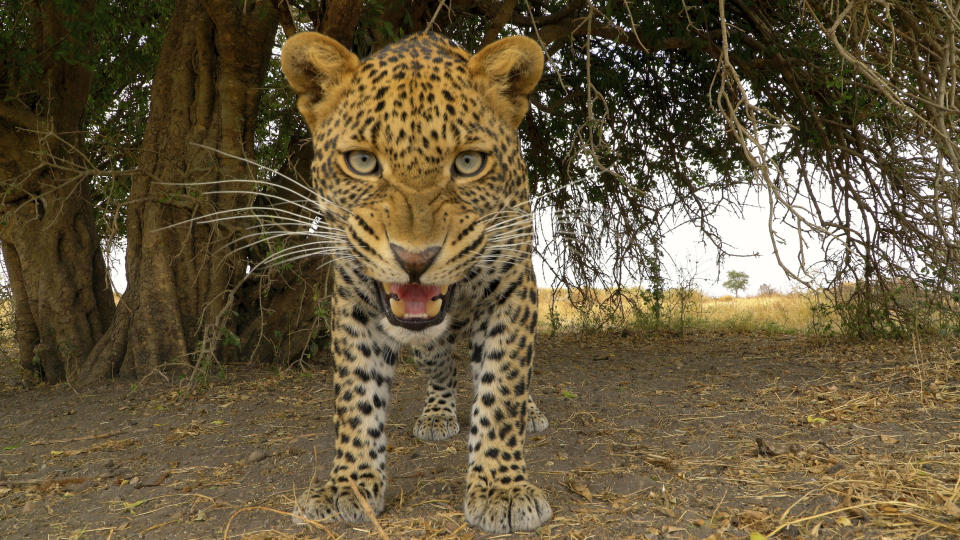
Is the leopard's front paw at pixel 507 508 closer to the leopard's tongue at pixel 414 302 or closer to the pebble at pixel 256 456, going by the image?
the leopard's tongue at pixel 414 302

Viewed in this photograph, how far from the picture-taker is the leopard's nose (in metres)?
2.52

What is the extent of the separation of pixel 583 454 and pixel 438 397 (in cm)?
117

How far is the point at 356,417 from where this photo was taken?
319cm

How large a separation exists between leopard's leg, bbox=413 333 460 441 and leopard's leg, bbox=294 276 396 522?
3.91ft

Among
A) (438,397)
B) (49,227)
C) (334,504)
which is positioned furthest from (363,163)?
(49,227)

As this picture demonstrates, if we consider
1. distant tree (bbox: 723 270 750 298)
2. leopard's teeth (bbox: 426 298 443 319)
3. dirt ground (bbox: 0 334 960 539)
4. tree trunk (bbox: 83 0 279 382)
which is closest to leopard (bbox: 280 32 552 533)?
leopard's teeth (bbox: 426 298 443 319)

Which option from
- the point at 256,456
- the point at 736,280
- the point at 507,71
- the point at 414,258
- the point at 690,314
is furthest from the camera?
the point at 736,280

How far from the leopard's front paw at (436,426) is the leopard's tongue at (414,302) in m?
2.09

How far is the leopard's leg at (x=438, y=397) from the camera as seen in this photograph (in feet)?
15.1

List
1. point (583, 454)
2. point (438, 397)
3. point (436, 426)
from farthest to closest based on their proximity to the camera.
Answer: point (438, 397) < point (436, 426) < point (583, 454)

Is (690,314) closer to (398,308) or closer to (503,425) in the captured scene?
(503,425)

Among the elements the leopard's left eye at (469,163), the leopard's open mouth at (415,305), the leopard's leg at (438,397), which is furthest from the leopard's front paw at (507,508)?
the leopard's leg at (438,397)

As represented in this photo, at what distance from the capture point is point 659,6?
6180 millimetres

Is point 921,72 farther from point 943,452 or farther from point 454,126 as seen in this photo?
point 454,126
